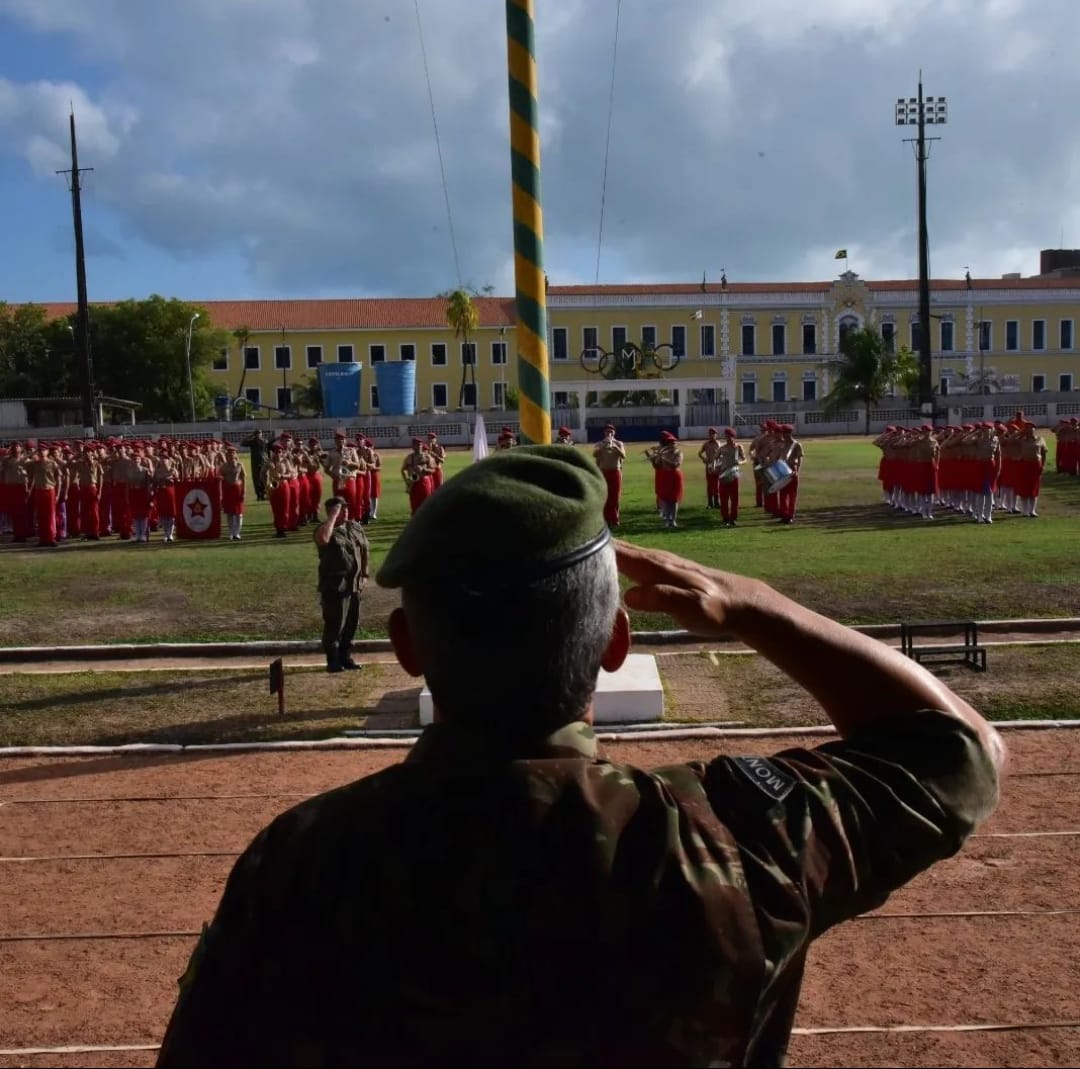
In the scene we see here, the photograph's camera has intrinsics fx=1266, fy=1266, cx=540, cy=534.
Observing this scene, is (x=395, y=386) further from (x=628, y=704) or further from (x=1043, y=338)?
(x=628, y=704)

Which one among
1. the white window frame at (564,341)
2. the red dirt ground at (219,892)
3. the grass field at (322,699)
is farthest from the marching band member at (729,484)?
the white window frame at (564,341)

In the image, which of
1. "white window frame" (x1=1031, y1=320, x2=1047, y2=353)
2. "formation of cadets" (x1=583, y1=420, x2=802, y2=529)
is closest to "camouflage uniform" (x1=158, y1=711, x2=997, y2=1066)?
"formation of cadets" (x1=583, y1=420, x2=802, y2=529)

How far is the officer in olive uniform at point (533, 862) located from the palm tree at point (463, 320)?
277ft

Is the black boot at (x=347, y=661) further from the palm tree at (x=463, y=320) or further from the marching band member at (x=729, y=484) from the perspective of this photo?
the palm tree at (x=463, y=320)

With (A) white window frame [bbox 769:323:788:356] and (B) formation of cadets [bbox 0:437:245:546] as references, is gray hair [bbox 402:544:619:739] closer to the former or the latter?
(B) formation of cadets [bbox 0:437:245:546]

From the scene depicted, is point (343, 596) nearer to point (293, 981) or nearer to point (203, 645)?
point (203, 645)

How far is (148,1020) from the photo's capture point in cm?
516


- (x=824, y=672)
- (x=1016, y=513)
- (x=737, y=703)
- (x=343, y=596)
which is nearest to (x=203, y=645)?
(x=343, y=596)

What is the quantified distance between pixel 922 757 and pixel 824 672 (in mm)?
193

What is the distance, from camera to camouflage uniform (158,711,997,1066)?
1555 mm

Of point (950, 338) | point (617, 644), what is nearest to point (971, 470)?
point (617, 644)

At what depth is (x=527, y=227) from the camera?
6594mm

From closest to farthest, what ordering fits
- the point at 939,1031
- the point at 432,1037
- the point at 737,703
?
the point at 432,1037
the point at 939,1031
the point at 737,703

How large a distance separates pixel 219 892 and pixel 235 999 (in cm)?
523
